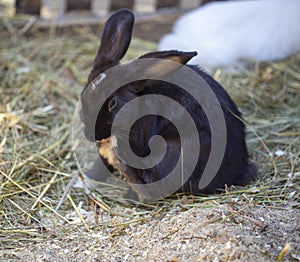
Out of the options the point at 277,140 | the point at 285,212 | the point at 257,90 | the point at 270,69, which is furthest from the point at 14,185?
the point at 270,69

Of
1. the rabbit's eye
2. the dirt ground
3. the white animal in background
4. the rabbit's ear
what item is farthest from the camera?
the white animal in background

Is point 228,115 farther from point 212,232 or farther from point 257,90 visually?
point 257,90

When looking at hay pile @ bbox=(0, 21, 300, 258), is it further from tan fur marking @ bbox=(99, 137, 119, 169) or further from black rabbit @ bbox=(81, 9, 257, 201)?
tan fur marking @ bbox=(99, 137, 119, 169)

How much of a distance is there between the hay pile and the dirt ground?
6cm

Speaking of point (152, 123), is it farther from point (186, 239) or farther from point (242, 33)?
point (242, 33)

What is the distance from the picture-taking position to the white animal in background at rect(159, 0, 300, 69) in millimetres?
4793

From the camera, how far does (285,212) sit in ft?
9.13

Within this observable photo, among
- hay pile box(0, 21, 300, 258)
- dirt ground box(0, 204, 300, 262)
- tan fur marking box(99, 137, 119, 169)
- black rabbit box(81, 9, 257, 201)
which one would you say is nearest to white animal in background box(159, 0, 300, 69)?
hay pile box(0, 21, 300, 258)

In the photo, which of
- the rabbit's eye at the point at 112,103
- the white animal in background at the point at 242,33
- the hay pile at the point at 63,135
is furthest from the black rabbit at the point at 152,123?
the white animal in background at the point at 242,33

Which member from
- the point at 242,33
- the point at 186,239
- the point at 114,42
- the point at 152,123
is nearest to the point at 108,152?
the point at 152,123

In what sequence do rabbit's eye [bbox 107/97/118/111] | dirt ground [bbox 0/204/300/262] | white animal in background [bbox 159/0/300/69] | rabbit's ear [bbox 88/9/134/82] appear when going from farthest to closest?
white animal in background [bbox 159/0/300/69] < rabbit's ear [bbox 88/9/134/82] < rabbit's eye [bbox 107/97/118/111] < dirt ground [bbox 0/204/300/262]

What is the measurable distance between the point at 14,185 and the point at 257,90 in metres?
2.27

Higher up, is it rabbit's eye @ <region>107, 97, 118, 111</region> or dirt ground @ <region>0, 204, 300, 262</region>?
rabbit's eye @ <region>107, 97, 118, 111</region>

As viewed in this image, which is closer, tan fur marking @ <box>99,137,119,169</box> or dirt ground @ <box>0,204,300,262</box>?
dirt ground @ <box>0,204,300,262</box>
